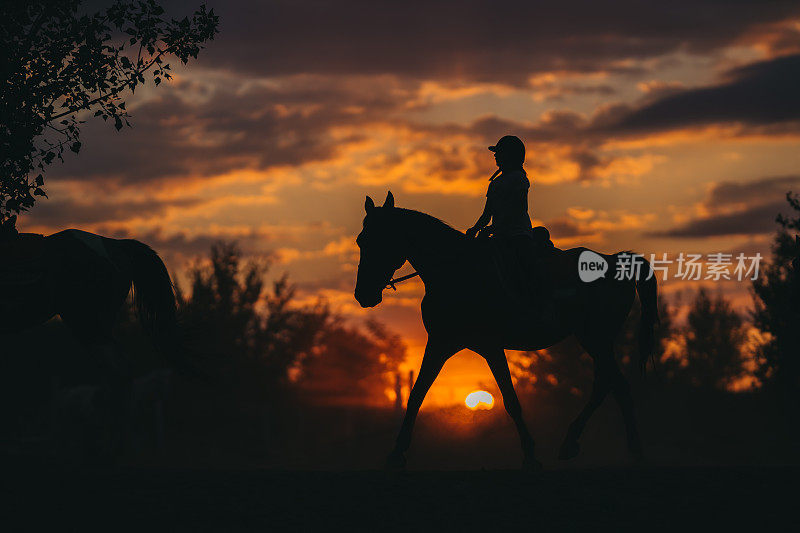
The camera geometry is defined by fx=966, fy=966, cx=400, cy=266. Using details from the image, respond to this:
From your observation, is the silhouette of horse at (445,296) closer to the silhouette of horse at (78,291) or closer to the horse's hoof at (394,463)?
the horse's hoof at (394,463)

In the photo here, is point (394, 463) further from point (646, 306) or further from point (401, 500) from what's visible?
point (646, 306)

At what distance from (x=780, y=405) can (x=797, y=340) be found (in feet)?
9.29

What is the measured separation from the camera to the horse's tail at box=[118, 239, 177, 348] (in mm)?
13758

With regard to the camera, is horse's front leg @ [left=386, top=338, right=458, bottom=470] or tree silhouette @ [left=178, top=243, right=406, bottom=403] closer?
horse's front leg @ [left=386, top=338, right=458, bottom=470]

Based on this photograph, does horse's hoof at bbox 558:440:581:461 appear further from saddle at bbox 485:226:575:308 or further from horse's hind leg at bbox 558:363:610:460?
saddle at bbox 485:226:575:308

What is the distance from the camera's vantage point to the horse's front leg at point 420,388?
1135cm

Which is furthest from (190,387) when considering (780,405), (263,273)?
(780,405)

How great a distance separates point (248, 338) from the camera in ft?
153

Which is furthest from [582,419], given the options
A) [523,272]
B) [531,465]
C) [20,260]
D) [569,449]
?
[20,260]

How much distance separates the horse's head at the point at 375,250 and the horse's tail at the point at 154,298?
3.50 meters

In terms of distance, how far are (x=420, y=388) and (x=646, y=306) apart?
4.79 m

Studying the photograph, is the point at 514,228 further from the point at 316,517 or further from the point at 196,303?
the point at 196,303

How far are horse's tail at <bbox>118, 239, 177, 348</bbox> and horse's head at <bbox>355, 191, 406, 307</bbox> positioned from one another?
3.50m

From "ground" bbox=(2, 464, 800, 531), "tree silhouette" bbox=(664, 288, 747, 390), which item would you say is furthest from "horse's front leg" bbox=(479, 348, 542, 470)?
"tree silhouette" bbox=(664, 288, 747, 390)
